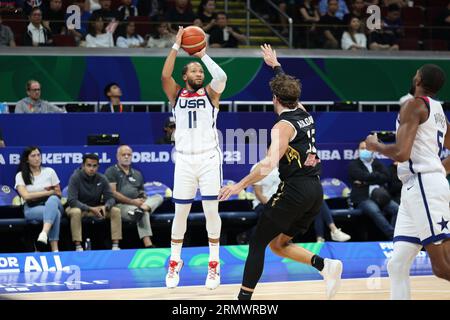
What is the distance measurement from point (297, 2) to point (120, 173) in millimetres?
6386

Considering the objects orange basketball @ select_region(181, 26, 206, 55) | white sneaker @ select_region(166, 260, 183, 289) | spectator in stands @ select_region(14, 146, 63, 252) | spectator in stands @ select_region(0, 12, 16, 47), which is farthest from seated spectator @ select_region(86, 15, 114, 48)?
white sneaker @ select_region(166, 260, 183, 289)

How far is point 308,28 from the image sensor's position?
626 inches

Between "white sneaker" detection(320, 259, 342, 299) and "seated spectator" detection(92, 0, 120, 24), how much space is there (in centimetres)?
794

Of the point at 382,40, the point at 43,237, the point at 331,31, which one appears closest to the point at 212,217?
the point at 43,237

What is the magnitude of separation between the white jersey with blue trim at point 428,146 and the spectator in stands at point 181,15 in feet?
29.3

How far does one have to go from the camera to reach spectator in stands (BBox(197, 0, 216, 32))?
50.5 feet

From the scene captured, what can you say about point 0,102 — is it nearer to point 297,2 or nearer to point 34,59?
point 34,59

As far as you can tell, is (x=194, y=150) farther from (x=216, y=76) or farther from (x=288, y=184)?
(x=288, y=184)

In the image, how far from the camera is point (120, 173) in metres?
11.8

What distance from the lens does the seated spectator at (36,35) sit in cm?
1436

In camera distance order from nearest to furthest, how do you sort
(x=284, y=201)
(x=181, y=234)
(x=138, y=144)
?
(x=284, y=201)
(x=181, y=234)
(x=138, y=144)

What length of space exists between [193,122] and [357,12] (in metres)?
7.80

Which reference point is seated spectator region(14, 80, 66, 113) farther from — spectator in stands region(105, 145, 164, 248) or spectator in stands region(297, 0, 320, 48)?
spectator in stands region(297, 0, 320, 48)

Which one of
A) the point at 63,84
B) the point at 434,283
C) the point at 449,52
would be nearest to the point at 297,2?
the point at 449,52
